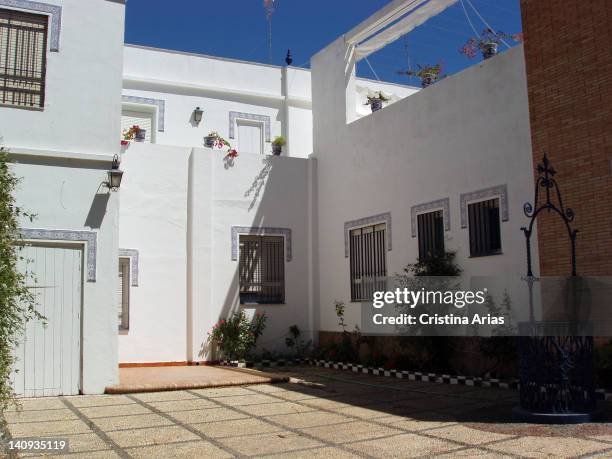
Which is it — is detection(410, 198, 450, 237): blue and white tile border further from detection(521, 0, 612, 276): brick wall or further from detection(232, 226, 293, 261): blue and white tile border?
detection(232, 226, 293, 261): blue and white tile border

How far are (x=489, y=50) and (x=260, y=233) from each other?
5418 millimetres

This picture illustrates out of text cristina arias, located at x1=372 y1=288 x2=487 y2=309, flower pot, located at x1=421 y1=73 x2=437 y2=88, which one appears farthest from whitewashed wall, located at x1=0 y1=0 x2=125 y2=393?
Result: flower pot, located at x1=421 y1=73 x2=437 y2=88

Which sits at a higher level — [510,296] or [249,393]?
[510,296]

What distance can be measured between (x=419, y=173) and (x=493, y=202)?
165 cm

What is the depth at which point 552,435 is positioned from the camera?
5.82 meters

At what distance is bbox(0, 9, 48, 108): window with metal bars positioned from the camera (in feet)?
27.9

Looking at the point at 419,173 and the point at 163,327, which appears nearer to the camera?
the point at 419,173

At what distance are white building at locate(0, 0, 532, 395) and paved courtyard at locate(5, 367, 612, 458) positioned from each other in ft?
4.81

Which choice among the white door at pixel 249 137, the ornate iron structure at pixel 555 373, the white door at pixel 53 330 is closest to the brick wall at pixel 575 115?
the ornate iron structure at pixel 555 373

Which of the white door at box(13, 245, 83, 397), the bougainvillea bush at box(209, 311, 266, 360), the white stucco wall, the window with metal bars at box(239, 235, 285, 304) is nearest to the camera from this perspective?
the white door at box(13, 245, 83, 397)

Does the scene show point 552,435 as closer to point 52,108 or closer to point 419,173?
point 419,173

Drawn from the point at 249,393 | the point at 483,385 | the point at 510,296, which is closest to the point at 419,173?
the point at 510,296

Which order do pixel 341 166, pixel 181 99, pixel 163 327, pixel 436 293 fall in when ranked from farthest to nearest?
pixel 181 99 → pixel 341 166 → pixel 163 327 → pixel 436 293

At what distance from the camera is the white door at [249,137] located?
1534 cm
